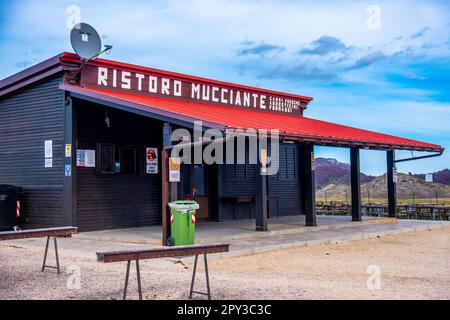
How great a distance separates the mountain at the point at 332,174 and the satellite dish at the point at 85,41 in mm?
50658

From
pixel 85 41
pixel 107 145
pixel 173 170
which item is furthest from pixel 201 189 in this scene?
pixel 85 41

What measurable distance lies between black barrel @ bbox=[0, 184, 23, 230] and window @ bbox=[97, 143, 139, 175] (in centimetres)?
216

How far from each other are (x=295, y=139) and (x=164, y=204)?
3.40 m

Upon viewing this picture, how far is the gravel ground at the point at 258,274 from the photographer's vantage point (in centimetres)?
661

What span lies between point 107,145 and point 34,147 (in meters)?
1.96

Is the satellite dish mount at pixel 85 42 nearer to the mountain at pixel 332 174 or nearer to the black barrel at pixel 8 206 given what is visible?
the black barrel at pixel 8 206

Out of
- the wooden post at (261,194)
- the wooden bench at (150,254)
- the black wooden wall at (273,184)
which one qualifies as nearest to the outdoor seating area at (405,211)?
the black wooden wall at (273,184)

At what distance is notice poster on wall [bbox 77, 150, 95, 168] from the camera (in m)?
12.8

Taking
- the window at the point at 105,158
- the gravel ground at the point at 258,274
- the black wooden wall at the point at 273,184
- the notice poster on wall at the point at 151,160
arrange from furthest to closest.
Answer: the black wooden wall at the point at 273,184, the notice poster on wall at the point at 151,160, the window at the point at 105,158, the gravel ground at the point at 258,274

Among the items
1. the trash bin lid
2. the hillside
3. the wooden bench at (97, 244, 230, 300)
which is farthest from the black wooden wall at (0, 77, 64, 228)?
the hillside

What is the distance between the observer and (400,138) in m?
17.6
